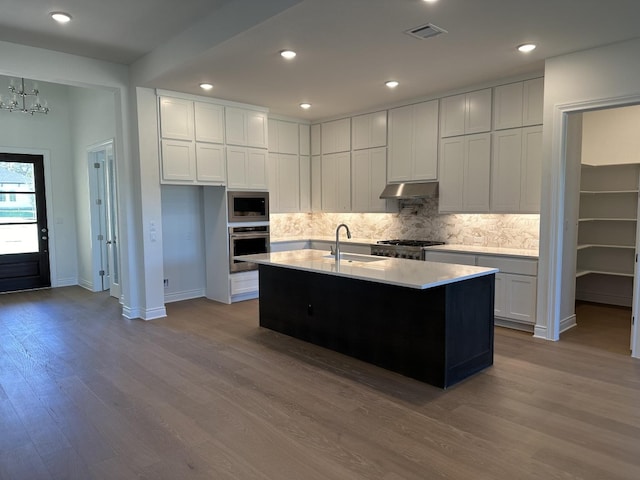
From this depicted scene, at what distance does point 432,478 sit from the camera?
2.27m

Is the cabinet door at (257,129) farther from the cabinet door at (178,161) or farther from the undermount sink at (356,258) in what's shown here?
the undermount sink at (356,258)

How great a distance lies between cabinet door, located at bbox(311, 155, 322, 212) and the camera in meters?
7.36

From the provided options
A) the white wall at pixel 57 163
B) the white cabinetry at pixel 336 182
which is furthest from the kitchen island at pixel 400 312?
the white wall at pixel 57 163

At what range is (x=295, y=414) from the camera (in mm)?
2977

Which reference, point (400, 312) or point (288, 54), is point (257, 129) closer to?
point (288, 54)

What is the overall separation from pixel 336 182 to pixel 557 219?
3509 mm

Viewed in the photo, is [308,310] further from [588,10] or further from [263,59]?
[588,10]

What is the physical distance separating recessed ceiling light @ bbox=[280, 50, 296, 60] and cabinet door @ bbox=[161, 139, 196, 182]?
2.13 metres

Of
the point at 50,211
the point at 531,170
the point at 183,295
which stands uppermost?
the point at 531,170

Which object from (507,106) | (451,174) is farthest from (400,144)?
(507,106)

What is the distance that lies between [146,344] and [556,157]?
4575 millimetres

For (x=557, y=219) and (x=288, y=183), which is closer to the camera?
(x=557, y=219)

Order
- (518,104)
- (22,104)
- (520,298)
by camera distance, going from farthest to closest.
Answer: (22,104) → (518,104) → (520,298)

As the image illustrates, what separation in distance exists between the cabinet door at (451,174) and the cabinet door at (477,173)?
0.22ft
